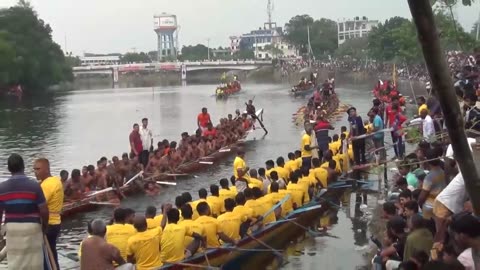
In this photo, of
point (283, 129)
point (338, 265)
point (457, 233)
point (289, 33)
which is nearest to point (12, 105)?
point (283, 129)

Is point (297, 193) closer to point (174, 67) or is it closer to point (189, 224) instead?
point (189, 224)

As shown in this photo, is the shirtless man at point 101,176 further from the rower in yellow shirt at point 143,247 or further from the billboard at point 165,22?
the billboard at point 165,22

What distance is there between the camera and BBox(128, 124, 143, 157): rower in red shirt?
16.5 meters

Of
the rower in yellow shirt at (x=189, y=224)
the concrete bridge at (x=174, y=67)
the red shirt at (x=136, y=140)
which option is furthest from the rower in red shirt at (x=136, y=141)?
the concrete bridge at (x=174, y=67)

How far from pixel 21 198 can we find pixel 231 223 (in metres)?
3.74

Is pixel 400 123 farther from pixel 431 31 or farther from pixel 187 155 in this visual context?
pixel 431 31

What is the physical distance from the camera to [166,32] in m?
176

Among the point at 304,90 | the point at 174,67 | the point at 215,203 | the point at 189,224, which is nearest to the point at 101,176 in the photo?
the point at 215,203

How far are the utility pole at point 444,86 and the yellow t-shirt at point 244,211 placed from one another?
6.77m

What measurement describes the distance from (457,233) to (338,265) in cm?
552

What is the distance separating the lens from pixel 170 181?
16.3 meters

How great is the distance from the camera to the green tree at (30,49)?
228 feet

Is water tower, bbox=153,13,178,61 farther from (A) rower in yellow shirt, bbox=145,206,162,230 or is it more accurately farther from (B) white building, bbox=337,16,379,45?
(A) rower in yellow shirt, bbox=145,206,162,230

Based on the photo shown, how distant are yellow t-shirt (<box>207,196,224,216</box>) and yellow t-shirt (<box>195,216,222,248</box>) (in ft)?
3.03
